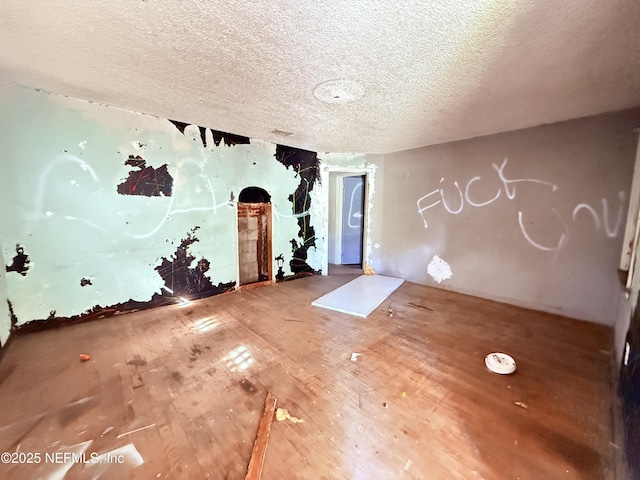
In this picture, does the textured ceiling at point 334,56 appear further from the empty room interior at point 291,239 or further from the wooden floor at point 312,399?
the wooden floor at point 312,399

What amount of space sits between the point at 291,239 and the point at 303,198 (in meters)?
0.78

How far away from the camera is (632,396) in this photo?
1.27 m

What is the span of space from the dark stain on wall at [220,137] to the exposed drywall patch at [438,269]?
3.52 m

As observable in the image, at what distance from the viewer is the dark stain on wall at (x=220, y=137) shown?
9.89 feet

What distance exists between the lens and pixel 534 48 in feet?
5.02

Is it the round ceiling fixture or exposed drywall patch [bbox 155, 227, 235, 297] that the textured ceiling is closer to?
the round ceiling fixture

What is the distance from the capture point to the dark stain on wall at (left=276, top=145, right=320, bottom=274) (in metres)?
4.23

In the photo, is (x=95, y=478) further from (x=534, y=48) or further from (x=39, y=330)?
(x=534, y=48)

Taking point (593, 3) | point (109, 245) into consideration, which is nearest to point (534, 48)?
point (593, 3)

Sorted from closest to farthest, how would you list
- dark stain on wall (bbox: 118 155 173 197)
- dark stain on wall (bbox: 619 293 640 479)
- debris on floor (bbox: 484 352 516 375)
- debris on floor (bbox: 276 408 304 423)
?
dark stain on wall (bbox: 619 293 640 479), debris on floor (bbox: 276 408 304 423), debris on floor (bbox: 484 352 516 375), dark stain on wall (bbox: 118 155 173 197)

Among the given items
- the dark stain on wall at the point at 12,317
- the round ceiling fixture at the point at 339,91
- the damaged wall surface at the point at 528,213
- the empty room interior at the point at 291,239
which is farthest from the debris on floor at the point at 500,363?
the dark stain on wall at the point at 12,317

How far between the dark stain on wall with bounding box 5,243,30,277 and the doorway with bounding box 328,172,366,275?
14.4ft

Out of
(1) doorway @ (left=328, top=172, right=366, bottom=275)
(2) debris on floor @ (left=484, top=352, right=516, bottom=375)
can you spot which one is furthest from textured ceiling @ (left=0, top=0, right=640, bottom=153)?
(1) doorway @ (left=328, top=172, right=366, bottom=275)

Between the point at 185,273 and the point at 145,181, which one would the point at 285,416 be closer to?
the point at 185,273
